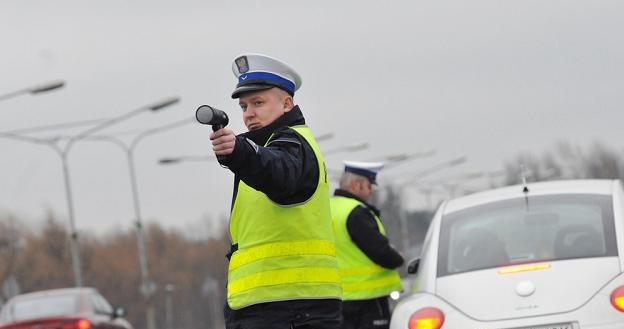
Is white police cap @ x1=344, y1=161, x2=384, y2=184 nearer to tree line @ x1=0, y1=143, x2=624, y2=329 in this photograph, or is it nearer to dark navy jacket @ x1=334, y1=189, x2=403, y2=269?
dark navy jacket @ x1=334, y1=189, x2=403, y2=269

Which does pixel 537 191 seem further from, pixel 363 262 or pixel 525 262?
pixel 363 262

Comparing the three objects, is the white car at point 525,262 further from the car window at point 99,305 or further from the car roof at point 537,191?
the car window at point 99,305

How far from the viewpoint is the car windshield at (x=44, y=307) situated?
2444cm

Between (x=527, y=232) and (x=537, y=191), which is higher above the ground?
(x=537, y=191)

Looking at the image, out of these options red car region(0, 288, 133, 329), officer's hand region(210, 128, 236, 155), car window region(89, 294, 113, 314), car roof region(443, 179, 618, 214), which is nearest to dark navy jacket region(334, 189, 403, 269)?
car roof region(443, 179, 618, 214)

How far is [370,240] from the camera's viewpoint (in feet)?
37.1

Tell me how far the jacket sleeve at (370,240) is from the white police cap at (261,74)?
4.62 meters

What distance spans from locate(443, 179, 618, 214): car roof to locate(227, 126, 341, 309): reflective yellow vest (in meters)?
3.43

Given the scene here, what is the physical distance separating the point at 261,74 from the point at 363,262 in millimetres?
4929

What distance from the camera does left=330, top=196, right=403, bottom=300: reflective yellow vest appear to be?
1135 cm

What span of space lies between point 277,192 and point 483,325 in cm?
269

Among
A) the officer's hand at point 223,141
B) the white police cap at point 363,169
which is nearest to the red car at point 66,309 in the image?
the white police cap at point 363,169

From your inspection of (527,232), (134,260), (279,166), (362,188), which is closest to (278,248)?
(279,166)

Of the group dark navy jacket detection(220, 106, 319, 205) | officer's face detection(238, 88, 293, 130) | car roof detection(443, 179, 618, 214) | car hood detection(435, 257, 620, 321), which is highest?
officer's face detection(238, 88, 293, 130)
